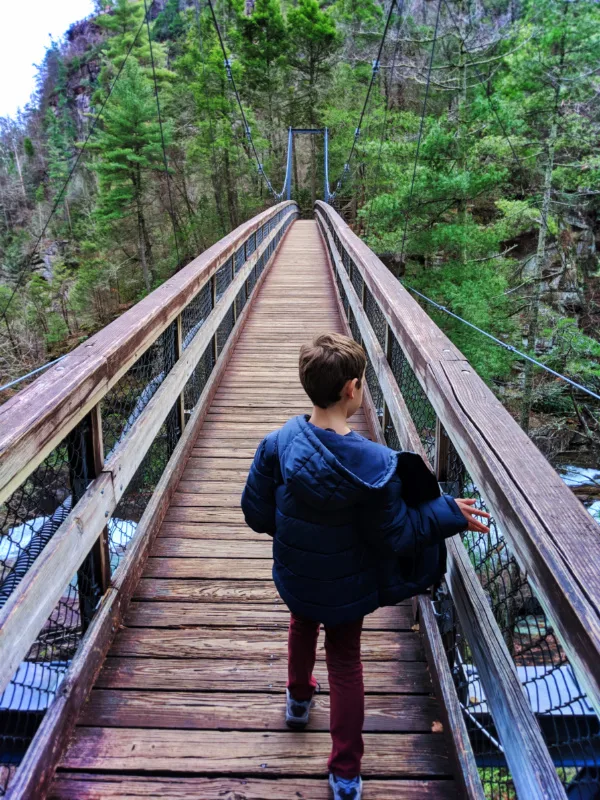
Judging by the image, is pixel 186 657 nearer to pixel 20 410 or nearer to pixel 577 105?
pixel 20 410

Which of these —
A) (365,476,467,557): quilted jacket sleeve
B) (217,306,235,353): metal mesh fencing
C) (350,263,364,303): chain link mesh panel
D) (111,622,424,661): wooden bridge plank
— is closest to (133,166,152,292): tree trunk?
(217,306,235,353): metal mesh fencing

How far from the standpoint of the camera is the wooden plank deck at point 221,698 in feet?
4.79

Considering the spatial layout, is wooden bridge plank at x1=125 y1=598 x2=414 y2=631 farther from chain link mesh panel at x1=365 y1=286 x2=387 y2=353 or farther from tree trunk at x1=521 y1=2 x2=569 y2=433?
tree trunk at x1=521 y1=2 x2=569 y2=433

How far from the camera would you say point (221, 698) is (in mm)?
1714

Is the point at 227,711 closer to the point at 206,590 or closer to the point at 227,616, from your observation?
the point at 227,616

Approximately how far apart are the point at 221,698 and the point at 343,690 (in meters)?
0.49

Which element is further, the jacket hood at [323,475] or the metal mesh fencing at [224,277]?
the metal mesh fencing at [224,277]

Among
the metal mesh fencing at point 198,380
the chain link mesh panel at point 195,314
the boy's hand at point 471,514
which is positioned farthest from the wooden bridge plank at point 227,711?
the metal mesh fencing at point 198,380

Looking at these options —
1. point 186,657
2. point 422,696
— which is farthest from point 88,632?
point 422,696

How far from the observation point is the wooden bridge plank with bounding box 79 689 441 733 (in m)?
1.62

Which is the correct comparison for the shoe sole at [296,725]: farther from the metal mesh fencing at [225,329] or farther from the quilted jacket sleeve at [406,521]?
the metal mesh fencing at [225,329]

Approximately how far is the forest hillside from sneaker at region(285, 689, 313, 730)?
847cm

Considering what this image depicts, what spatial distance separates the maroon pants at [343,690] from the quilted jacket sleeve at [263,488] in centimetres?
28

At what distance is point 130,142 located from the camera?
21688 mm
